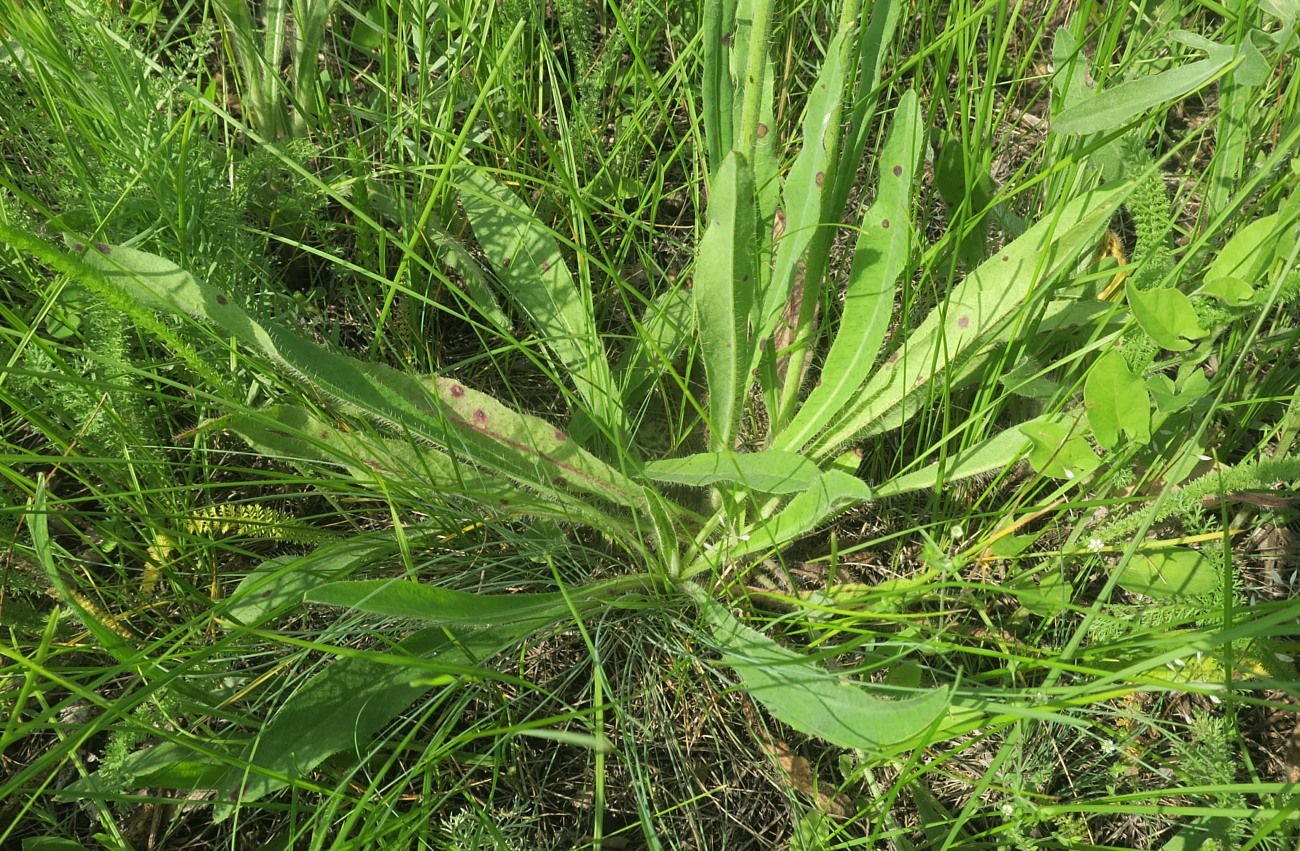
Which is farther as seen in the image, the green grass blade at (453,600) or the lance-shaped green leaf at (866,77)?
the lance-shaped green leaf at (866,77)

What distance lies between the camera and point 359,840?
3.52 feet

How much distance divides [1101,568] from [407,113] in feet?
4.71

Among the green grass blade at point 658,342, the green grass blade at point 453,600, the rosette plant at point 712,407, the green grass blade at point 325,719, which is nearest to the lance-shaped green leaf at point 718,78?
the rosette plant at point 712,407

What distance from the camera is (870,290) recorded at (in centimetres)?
147

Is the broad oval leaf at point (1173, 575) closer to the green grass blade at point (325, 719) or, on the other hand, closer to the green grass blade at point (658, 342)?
the green grass blade at point (658, 342)

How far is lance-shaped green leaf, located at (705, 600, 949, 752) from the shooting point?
1029mm

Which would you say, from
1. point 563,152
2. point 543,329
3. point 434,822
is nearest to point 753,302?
point 543,329

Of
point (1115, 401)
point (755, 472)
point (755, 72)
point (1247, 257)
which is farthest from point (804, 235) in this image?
point (1247, 257)

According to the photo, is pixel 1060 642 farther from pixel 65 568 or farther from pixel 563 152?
pixel 65 568

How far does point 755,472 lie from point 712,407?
235mm

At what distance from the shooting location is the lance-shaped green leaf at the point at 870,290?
142 centimetres

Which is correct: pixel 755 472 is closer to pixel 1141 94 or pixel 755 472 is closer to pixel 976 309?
pixel 976 309

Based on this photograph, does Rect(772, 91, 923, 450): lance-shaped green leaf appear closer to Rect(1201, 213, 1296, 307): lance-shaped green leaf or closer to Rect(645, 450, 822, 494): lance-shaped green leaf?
Rect(645, 450, 822, 494): lance-shaped green leaf

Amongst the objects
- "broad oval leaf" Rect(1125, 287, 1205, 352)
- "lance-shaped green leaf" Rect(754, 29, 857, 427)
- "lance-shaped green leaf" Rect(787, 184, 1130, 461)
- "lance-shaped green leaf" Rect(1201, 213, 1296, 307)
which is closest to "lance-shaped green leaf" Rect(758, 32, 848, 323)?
"lance-shaped green leaf" Rect(754, 29, 857, 427)
